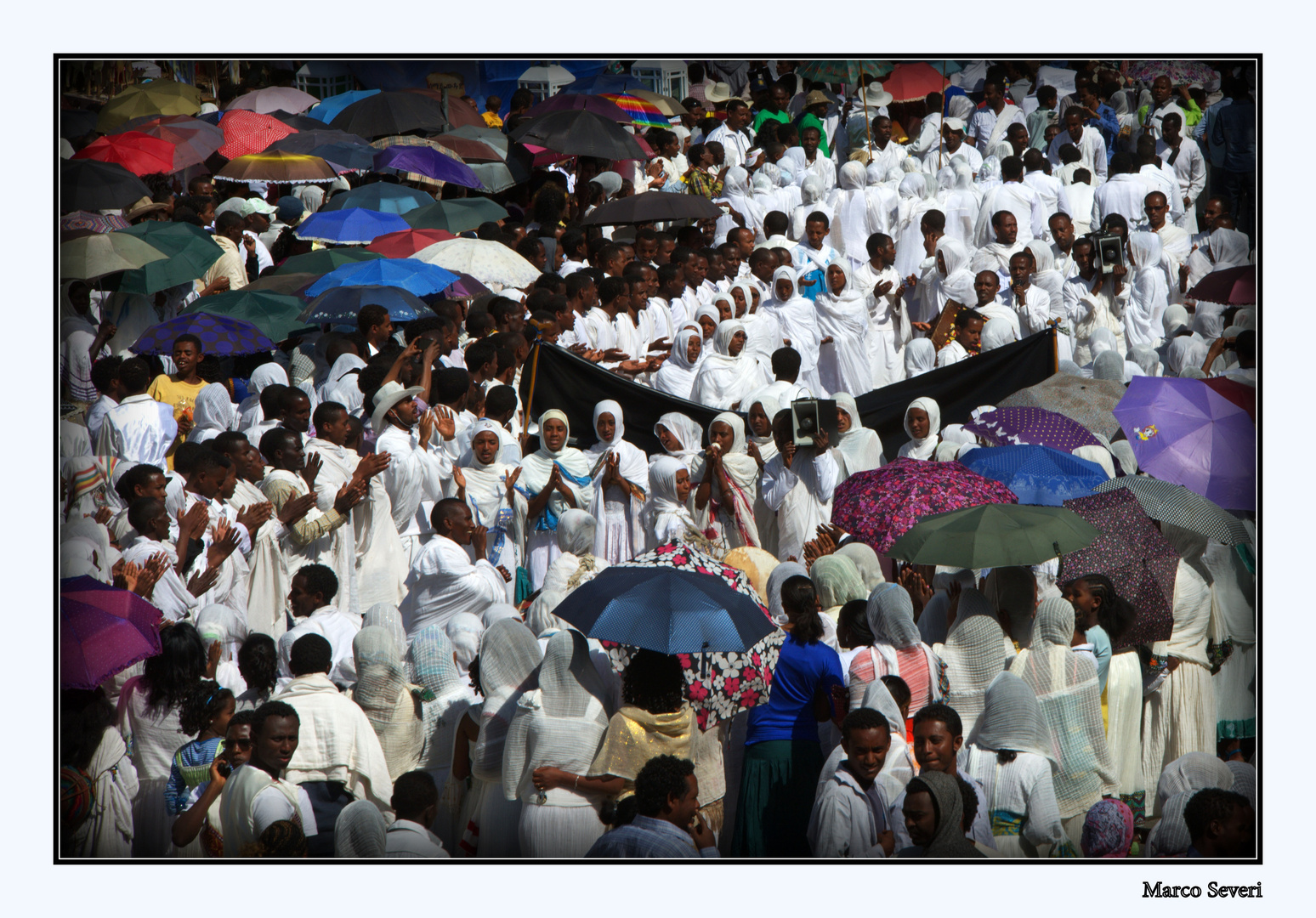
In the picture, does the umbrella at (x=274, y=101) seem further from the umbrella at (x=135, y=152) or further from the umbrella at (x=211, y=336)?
the umbrella at (x=211, y=336)

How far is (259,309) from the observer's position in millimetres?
11328

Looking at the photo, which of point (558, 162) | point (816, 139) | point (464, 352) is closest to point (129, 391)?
point (464, 352)

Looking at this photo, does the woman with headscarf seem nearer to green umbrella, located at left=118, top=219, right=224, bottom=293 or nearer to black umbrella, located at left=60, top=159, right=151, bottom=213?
green umbrella, located at left=118, top=219, right=224, bottom=293

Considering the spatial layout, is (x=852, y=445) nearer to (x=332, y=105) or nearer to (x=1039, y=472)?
(x=1039, y=472)

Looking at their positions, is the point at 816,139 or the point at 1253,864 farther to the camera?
the point at 816,139

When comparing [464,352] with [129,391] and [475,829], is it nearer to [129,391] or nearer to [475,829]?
[129,391]

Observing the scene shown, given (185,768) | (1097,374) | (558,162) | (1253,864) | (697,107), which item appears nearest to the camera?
(1253,864)

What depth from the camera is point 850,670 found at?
20.2 ft

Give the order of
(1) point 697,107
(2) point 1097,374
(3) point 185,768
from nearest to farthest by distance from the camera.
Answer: (3) point 185,768 < (2) point 1097,374 < (1) point 697,107

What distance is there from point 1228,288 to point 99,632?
9.27m

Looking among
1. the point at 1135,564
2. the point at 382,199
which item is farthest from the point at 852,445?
the point at 382,199

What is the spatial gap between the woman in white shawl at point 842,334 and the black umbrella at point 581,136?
370 cm

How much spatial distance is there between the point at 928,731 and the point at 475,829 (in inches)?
78.1

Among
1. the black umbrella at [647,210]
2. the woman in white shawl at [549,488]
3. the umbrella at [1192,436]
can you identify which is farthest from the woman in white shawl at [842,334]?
the umbrella at [1192,436]
